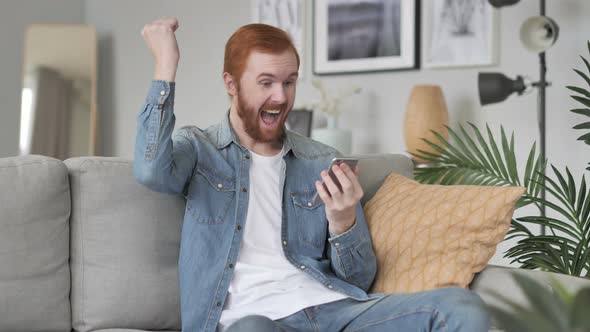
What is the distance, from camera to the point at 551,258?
2297 millimetres

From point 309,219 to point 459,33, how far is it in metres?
2.30

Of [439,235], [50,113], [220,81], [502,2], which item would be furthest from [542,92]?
[50,113]

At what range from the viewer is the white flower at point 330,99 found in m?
4.37

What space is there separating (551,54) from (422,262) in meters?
2.04

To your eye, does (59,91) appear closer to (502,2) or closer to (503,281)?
(502,2)

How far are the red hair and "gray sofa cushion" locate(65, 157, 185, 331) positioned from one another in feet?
1.28

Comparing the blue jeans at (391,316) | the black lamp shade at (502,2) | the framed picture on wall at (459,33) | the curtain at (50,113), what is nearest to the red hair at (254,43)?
the blue jeans at (391,316)

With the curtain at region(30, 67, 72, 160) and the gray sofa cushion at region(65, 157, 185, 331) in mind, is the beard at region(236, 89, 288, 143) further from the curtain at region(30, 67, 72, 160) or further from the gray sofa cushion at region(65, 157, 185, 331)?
the curtain at region(30, 67, 72, 160)

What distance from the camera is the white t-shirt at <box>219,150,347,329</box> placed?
6.12ft

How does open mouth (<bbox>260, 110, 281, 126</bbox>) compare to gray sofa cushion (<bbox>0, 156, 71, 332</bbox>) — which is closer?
gray sofa cushion (<bbox>0, 156, 71, 332</bbox>)

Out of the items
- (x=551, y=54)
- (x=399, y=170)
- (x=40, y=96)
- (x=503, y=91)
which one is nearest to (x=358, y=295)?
(x=399, y=170)

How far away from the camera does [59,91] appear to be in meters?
6.09

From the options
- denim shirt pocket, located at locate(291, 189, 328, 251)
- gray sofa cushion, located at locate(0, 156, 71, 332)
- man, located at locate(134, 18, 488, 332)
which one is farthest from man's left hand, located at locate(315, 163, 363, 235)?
gray sofa cushion, located at locate(0, 156, 71, 332)

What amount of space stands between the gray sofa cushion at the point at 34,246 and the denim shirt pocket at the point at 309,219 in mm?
555
